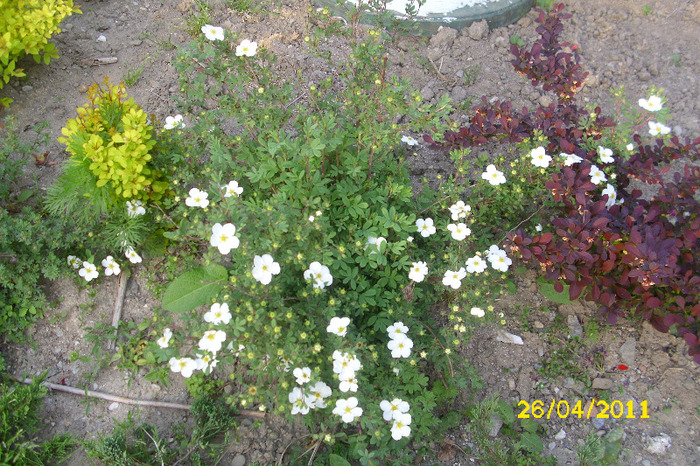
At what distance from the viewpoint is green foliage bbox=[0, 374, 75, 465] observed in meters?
2.29

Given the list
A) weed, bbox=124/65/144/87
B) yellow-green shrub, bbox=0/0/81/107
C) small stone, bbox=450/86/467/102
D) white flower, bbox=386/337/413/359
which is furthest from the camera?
small stone, bbox=450/86/467/102

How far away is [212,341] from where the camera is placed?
197 cm

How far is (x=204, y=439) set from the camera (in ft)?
7.99

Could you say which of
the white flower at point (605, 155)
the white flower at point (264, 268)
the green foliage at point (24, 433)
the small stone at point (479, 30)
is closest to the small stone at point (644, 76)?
the small stone at point (479, 30)

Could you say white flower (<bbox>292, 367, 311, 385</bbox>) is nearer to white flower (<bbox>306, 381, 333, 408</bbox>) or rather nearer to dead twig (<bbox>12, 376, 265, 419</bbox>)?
white flower (<bbox>306, 381, 333, 408</bbox>)

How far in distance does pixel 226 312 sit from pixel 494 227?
162 centimetres

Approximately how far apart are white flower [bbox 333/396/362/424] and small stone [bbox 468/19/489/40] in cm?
331

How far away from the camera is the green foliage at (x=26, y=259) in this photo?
2.61 metres

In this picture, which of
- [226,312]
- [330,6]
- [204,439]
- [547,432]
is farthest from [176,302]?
[330,6]

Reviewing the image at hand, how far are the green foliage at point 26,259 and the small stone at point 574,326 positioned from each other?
281 centimetres

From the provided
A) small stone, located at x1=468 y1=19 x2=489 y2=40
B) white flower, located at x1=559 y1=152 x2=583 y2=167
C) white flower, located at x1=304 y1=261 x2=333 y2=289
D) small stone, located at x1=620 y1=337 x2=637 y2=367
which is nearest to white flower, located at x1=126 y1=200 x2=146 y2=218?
white flower, located at x1=304 y1=261 x2=333 y2=289

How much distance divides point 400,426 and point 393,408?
0.26ft

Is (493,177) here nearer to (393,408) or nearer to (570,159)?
(570,159)

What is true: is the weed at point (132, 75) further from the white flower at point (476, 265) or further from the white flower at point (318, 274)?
the white flower at point (476, 265)
